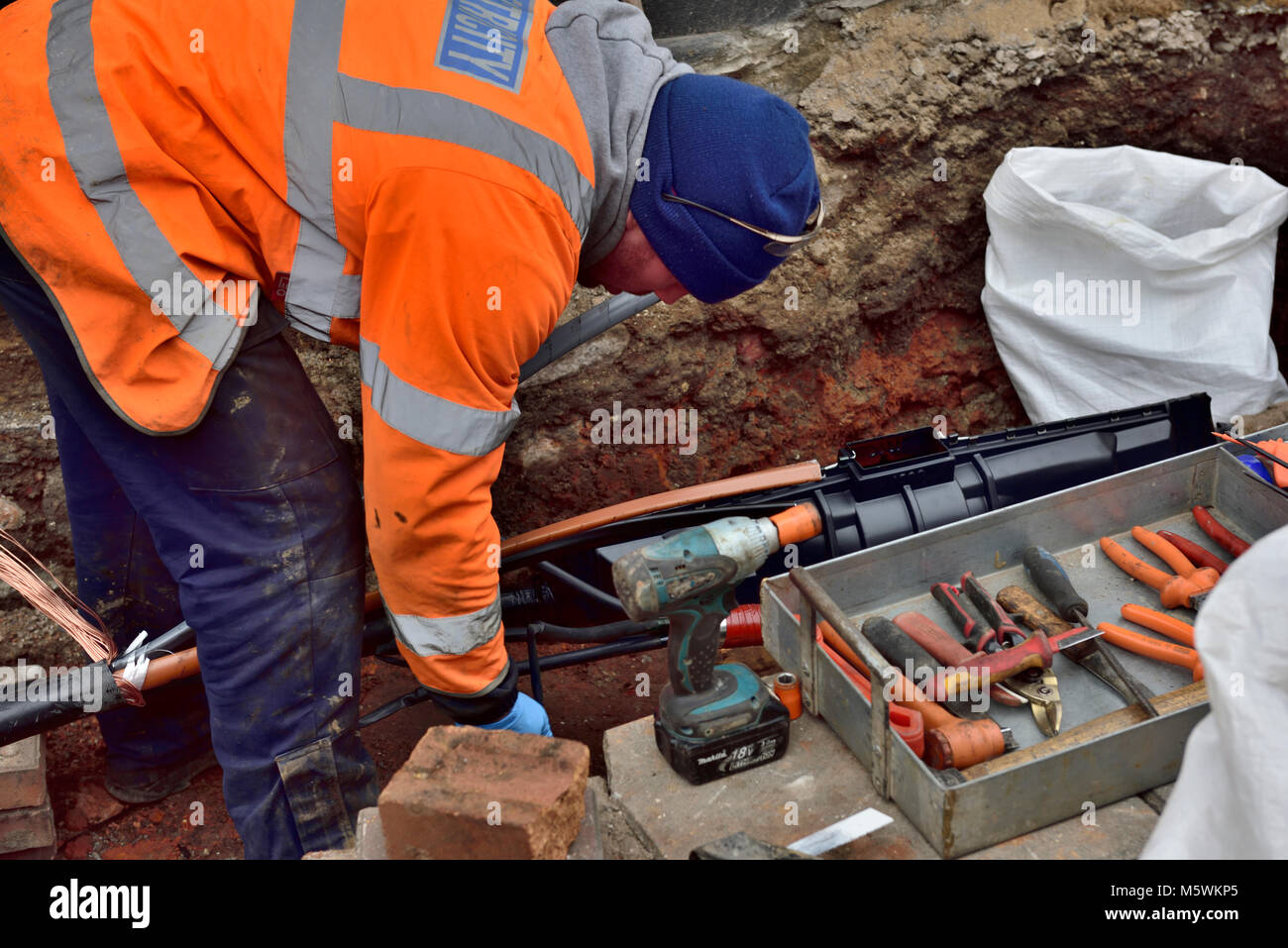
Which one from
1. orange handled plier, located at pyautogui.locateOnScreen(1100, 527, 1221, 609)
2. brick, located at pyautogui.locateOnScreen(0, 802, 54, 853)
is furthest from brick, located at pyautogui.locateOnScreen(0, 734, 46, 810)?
orange handled plier, located at pyautogui.locateOnScreen(1100, 527, 1221, 609)

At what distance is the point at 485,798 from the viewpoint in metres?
1.39

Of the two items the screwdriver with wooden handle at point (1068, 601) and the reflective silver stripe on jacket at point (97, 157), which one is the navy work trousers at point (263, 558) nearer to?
the reflective silver stripe on jacket at point (97, 157)

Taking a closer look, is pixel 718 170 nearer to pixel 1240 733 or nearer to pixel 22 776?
pixel 1240 733

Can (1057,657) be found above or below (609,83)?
below

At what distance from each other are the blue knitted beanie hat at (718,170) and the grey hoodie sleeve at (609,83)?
0.11 ft

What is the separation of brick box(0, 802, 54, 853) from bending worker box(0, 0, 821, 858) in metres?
0.70

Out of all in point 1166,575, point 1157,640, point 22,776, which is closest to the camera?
point 1157,640

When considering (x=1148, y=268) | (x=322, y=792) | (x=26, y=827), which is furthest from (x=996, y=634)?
(x=26, y=827)

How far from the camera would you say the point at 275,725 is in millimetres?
2029

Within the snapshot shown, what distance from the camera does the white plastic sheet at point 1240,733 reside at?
123 cm

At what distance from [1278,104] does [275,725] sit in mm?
3483

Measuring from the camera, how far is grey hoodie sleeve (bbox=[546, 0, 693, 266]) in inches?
69.0

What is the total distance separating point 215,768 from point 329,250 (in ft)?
5.38

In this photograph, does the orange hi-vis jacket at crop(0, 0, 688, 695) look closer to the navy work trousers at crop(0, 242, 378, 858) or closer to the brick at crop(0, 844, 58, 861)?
the navy work trousers at crop(0, 242, 378, 858)
